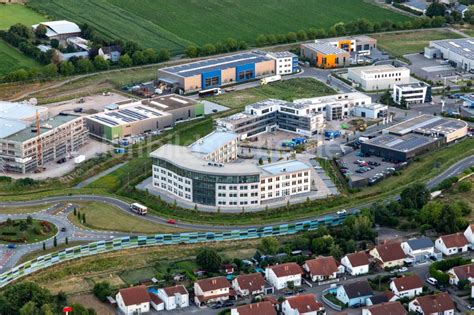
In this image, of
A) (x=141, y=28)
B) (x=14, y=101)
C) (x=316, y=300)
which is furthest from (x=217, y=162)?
(x=141, y=28)

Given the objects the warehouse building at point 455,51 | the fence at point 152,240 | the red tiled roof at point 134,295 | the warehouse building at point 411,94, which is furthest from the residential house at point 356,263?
the warehouse building at point 455,51

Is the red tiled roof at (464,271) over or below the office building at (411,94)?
over

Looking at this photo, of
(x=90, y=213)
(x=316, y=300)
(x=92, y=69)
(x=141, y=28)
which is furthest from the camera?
(x=141, y=28)

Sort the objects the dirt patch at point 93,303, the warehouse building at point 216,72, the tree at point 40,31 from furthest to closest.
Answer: the tree at point 40,31, the warehouse building at point 216,72, the dirt patch at point 93,303

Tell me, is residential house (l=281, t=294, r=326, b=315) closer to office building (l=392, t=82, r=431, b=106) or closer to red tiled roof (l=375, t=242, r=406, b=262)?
red tiled roof (l=375, t=242, r=406, b=262)

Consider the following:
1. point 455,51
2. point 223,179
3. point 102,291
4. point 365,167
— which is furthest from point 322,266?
point 455,51

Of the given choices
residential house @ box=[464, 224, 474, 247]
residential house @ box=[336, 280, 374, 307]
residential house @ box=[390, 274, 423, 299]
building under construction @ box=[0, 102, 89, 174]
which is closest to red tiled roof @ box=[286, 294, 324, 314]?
residential house @ box=[336, 280, 374, 307]

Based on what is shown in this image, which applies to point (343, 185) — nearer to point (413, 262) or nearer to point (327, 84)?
point (413, 262)

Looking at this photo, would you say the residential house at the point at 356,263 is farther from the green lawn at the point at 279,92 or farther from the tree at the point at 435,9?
the tree at the point at 435,9

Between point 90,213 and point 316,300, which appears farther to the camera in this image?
point 90,213
